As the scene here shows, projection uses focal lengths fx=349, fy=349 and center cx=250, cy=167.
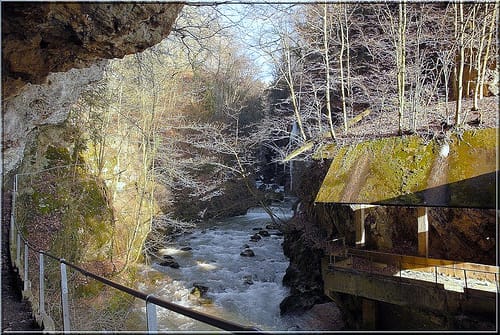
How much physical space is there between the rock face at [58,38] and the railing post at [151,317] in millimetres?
2815

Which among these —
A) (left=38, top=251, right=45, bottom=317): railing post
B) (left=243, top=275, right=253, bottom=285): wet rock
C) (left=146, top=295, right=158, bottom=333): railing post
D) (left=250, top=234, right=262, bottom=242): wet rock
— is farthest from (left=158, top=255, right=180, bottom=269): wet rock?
(left=146, top=295, right=158, bottom=333): railing post

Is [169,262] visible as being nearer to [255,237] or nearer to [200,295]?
[200,295]

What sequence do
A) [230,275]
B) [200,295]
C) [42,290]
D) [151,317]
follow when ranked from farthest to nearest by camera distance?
[230,275], [200,295], [42,290], [151,317]

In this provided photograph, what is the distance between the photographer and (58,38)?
3.67m

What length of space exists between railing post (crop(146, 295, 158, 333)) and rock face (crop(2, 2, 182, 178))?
2.81 metres

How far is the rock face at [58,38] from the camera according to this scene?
10.7 feet

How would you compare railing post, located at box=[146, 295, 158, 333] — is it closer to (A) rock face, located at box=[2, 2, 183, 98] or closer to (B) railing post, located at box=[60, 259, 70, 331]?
(B) railing post, located at box=[60, 259, 70, 331]

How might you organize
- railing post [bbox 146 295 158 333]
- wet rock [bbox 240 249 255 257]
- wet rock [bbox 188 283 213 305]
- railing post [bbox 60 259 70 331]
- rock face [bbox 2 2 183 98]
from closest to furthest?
A: railing post [bbox 146 295 158 333] < railing post [bbox 60 259 70 331] < rock face [bbox 2 2 183 98] < wet rock [bbox 188 283 213 305] < wet rock [bbox 240 249 255 257]

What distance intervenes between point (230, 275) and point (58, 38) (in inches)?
429

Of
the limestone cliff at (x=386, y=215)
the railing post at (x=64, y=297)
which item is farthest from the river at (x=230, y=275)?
the railing post at (x=64, y=297)

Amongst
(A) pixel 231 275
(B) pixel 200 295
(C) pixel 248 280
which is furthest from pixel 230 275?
(B) pixel 200 295

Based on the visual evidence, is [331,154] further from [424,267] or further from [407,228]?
[424,267]

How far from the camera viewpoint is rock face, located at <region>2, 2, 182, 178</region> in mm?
3266

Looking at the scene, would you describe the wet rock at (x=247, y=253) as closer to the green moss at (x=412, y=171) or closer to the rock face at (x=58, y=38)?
the green moss at (x=412, y=171)
